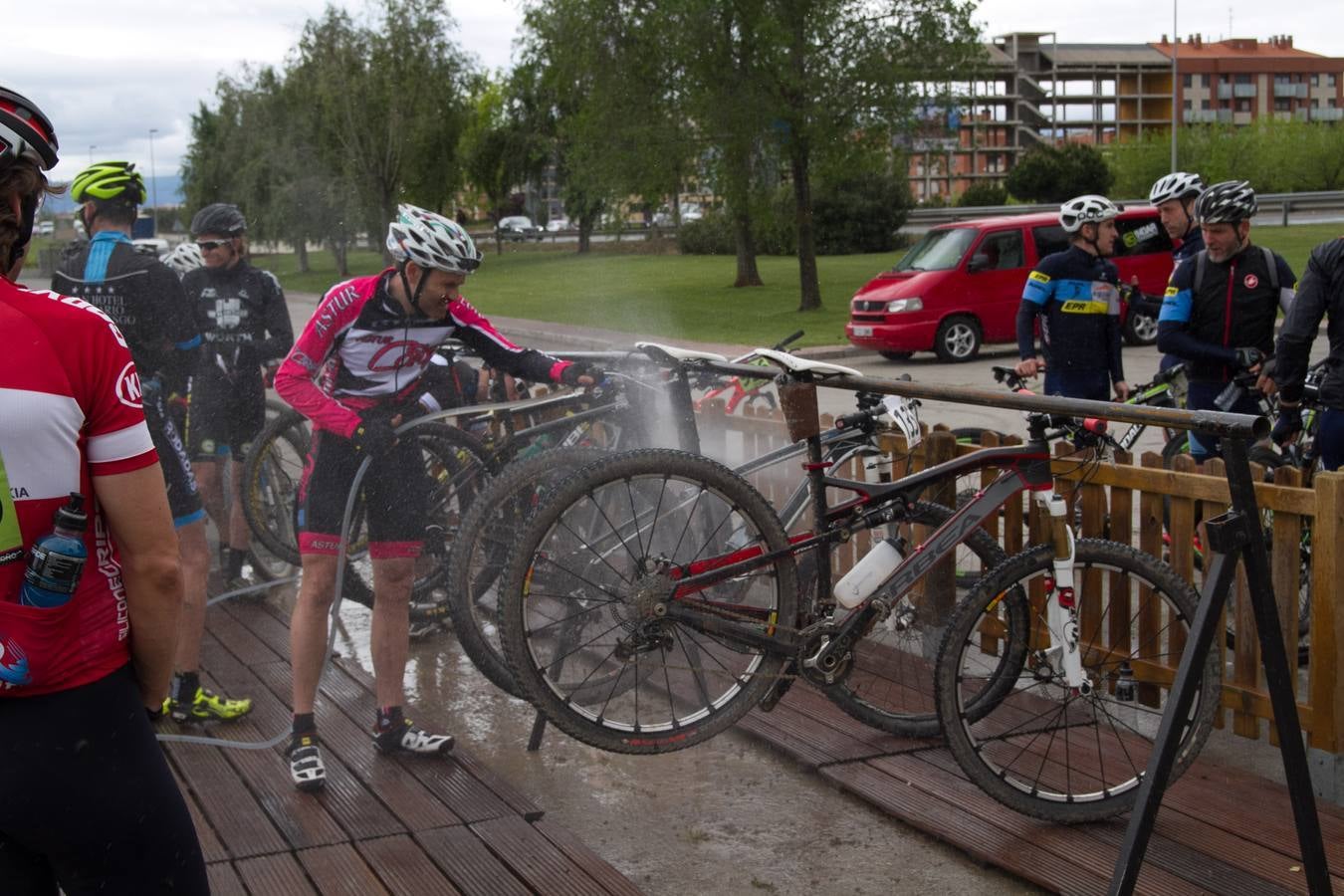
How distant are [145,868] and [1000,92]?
11296 centimetres

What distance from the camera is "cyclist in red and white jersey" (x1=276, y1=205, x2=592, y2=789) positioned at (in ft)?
15.8

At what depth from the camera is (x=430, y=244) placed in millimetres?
4824

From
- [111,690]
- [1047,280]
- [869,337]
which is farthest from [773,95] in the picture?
[111,690]

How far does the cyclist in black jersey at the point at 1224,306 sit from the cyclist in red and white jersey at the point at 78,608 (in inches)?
213

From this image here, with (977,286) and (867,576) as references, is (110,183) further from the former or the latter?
(977,286)

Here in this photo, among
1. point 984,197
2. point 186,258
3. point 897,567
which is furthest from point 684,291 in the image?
point 897,567

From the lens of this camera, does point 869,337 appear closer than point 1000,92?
Yes

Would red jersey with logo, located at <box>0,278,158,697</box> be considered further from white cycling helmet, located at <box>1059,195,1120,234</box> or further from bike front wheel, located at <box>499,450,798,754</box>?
white cycling helmet, located at <box>1059,195,1120,234</box>

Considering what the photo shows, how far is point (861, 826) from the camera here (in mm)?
4312

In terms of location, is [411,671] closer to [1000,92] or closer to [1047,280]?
[1047,280]

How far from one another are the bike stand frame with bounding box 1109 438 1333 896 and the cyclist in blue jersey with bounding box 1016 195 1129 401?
4688 mm

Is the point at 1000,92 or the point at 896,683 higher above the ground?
the point at 1000,92

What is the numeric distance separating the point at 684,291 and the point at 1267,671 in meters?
33.0

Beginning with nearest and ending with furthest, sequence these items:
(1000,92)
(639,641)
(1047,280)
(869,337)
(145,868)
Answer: (145,868) < (639,641) < (1047,280) < (869,337) < (1000,92)
